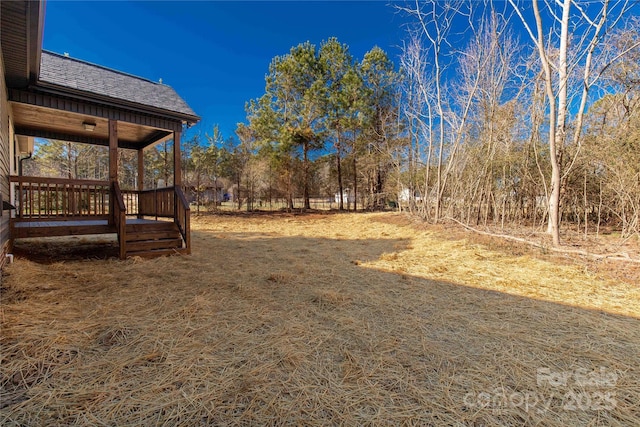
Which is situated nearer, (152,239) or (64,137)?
(152,239)

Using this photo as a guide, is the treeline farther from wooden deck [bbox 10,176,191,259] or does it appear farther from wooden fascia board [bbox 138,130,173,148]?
wooden deck [bbox 10,176,191,259]

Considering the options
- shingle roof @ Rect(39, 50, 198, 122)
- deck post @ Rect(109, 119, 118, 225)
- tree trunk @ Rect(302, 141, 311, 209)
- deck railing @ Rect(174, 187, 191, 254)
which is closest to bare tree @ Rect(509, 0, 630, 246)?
deck railing @ Rect(174, 187, 191, 254)

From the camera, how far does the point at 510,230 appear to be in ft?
25.8

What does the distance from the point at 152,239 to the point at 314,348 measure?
474 cm

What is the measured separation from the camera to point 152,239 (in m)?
5.61

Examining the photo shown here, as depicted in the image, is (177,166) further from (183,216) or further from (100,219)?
(100,219)

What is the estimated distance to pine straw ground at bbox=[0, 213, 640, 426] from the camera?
160 cm

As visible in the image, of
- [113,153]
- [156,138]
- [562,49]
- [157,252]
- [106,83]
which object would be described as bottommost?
[157,252]

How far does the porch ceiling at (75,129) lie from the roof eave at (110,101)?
36 centimetres

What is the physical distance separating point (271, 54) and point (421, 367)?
1823 cm

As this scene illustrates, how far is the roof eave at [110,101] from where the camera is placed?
14.9 feet

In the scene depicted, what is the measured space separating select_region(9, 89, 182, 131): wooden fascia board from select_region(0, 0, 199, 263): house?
0.04 ft

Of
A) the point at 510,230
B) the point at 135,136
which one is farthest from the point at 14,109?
the point at 510,230

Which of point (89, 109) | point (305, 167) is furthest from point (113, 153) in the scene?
point (305, 167)
